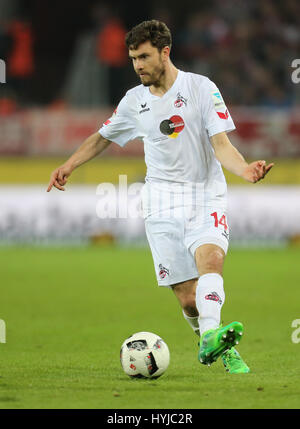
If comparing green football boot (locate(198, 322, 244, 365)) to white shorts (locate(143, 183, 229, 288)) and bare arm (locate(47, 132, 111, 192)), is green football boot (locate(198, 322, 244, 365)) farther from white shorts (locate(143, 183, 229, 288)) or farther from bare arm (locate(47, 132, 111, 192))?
bare arm (locate(47, 132, 111, 192))

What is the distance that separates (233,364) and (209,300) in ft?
1.92

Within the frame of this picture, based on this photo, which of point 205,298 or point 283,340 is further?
point 283,340

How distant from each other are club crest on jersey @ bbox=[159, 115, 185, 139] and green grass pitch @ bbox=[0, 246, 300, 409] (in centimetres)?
169

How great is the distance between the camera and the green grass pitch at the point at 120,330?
5586 millimetres

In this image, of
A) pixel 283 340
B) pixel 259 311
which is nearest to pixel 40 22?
pixel 259 311

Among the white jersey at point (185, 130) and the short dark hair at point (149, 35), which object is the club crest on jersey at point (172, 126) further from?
the short dark hair at point (149, 35)

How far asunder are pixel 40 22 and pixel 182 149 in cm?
1788

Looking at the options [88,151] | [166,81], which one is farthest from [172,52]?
[166,81]

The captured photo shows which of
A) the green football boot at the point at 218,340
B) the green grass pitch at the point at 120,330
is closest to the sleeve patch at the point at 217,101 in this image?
the green football boot at the point at 218,340

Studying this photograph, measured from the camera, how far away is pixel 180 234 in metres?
6.57

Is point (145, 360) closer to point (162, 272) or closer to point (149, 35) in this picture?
point (162, 272)

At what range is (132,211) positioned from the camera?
17000 millimetres

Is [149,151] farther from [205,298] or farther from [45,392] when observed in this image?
[45,392]

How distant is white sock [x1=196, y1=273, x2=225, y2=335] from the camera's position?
20.0 ft
